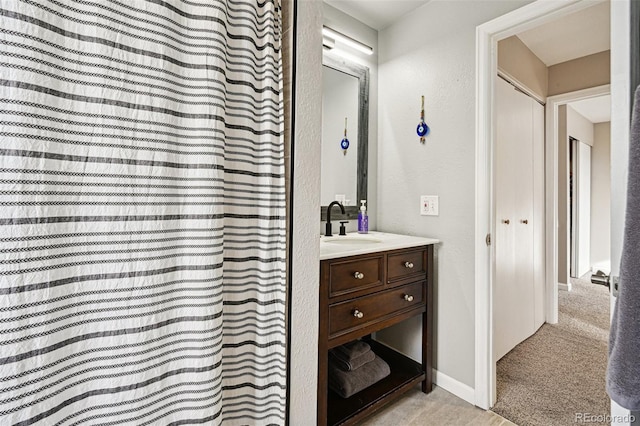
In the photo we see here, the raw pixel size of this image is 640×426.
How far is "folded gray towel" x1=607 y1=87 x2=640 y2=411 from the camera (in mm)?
561

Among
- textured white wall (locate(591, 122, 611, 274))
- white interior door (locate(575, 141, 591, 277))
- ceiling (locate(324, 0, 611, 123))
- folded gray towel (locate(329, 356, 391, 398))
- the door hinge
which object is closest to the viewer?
the door hinge

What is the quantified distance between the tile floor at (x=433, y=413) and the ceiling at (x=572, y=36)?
8.68 ft

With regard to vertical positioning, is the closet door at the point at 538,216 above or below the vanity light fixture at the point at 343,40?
below

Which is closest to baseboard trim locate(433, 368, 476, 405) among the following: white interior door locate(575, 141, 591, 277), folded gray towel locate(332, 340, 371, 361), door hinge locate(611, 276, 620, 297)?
folded gray towel locate(332, 340, 371, 361)

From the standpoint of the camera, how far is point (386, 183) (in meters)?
2.25

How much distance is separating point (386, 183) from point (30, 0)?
6.49 ft

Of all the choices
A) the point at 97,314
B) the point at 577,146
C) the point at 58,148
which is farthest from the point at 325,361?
the point at 577,146

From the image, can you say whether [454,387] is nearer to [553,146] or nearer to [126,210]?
[126,210]

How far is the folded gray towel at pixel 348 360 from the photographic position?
1637mm

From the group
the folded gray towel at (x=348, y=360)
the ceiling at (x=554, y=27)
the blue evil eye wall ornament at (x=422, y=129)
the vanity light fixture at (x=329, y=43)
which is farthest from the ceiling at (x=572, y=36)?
the folded gray towel at (x=348, y=360)

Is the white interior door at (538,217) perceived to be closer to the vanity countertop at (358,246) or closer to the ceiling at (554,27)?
the ceiling at (554,27)

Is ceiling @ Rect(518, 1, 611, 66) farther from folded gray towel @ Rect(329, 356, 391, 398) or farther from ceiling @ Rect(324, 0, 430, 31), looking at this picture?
folded gray towel @ Rect(329, 356, 391, 398)

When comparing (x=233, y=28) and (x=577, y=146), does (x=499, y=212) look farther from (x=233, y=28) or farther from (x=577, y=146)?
(x=577, y=146)

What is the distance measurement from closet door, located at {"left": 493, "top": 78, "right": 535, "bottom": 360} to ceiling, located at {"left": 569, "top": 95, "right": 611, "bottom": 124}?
178 centimetres
